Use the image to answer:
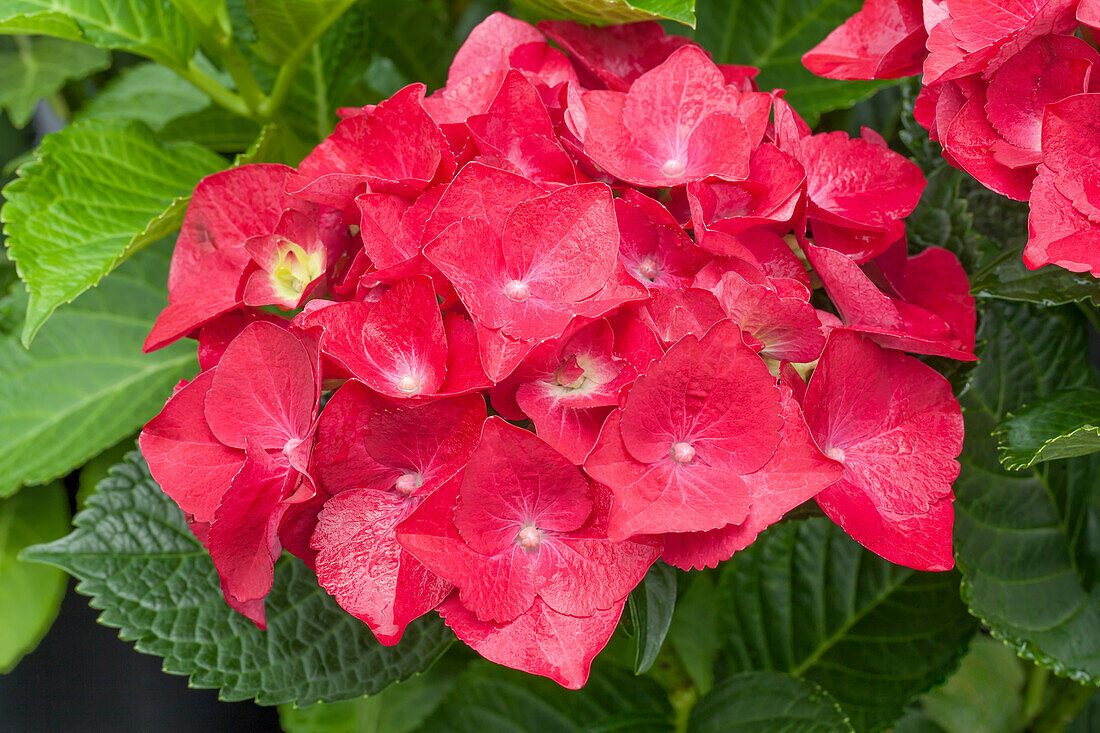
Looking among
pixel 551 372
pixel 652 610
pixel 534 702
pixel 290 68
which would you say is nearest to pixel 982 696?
pixel 534 702

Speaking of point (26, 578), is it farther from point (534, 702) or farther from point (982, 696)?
point (982, 696)

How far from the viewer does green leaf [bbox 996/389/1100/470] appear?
18.1 inches

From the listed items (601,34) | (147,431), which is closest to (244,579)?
(147,431)

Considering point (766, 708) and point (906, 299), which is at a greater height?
point (906, 299)

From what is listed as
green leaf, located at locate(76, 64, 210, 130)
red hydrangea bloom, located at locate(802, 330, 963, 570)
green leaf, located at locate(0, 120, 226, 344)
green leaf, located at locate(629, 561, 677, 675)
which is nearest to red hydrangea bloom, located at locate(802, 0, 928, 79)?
red hydrangea bloom, located at locate(802, 330, 963, 570)

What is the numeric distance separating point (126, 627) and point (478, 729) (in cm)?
30

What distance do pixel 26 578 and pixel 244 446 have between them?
540 millimetres

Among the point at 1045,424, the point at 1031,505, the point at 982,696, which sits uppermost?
the point at 1045,424

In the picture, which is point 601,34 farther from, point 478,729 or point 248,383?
point 478,729

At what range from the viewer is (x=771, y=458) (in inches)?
14.7

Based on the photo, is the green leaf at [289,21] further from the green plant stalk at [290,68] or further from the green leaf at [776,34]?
the green leaf at [776,34]

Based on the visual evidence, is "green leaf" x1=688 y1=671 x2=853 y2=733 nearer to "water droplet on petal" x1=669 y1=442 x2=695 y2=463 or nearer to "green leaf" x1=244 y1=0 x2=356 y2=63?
"water droplet on petal" x1=669 y1=442 x2=695 y2=463

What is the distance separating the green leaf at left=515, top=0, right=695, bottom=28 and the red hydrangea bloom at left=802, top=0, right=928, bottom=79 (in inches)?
3.0

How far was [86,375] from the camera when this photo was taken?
0.79m
